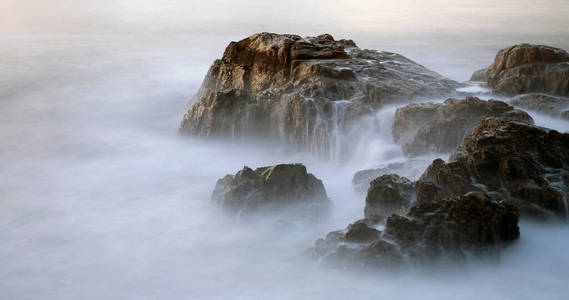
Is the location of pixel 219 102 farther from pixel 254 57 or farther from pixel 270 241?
pixel 270 241

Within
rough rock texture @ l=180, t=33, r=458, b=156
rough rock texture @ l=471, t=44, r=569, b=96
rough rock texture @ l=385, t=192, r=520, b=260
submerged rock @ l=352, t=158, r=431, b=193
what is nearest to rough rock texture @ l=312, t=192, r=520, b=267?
rough rock texture @ l=385, t=192, r=520, b=260

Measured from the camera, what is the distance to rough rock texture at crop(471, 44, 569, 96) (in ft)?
31.4

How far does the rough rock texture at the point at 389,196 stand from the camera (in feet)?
21.8

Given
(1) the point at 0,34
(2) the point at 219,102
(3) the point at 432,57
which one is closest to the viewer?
(2) the point at 219,102

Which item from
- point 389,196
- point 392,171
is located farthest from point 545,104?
point 389,196

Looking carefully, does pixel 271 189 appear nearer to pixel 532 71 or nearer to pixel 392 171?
pixel 392 171

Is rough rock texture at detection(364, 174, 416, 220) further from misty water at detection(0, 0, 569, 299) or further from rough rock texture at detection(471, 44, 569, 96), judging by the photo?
rough rock texture at detection(471, 44, 569, 96)

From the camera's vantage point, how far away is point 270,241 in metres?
6.84

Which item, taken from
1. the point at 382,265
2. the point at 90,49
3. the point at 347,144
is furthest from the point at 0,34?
the point at 382,265

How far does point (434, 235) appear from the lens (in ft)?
19.5

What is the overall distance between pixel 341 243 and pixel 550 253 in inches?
82.2

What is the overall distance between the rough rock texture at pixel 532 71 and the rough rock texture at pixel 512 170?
2732mm

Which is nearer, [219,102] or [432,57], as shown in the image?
[219,102]

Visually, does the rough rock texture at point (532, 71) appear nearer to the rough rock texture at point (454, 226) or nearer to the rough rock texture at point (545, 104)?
the rough rock texture at point (545, 104)
